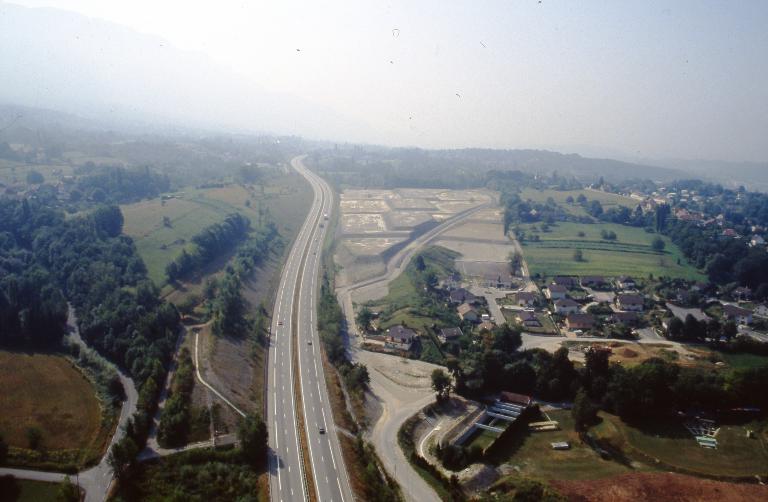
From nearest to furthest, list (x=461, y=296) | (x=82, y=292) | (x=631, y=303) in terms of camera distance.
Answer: (x=82, y=292) → (x=631, y=303) → (x=461, y=296)

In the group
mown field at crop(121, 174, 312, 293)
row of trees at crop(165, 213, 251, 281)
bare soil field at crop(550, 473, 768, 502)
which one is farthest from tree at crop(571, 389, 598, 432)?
row of trees at crop(165, 213, 251, 281)

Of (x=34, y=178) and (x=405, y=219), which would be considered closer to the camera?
(x=34, y=178)

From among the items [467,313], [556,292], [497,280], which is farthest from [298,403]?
[497,280]

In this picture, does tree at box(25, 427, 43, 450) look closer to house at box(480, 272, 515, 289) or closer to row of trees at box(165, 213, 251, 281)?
row of trees at box(165, 213, 251, 281)

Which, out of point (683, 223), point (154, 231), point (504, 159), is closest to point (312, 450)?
point (154, 231)

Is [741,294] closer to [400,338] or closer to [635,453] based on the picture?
[635,453]

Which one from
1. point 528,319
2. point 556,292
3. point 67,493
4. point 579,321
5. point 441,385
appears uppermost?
point 556,292

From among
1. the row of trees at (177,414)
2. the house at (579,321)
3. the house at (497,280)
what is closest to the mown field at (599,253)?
the house at (497,280)
